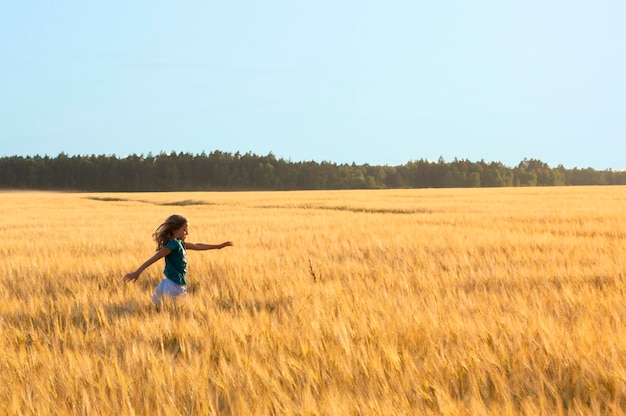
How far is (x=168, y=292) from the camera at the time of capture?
483cm

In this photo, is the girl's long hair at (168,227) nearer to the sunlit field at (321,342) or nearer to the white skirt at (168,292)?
the white skirt at (168,292)

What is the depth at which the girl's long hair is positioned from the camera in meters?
4.91

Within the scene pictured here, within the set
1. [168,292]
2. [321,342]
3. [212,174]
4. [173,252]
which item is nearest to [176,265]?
[173,252]

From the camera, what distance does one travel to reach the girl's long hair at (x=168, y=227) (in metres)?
4.91

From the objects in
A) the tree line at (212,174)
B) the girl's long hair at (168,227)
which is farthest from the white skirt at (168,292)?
the tree line at (212,174)

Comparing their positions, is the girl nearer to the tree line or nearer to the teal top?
the teal top

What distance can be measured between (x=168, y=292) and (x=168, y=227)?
55 cm

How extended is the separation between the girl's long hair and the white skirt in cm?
33

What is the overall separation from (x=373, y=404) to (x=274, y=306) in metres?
2.44

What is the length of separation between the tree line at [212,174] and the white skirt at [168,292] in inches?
3970

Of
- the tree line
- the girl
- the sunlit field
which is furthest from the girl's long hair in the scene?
the tree line

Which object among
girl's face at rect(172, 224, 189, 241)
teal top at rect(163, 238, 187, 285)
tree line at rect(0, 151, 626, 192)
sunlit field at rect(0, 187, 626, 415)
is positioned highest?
tree line at rect(0, 151, 626, 192)

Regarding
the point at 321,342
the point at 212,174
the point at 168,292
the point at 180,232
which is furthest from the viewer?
the point at 212,174

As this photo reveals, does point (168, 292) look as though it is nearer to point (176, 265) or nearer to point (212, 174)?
point (176, 265)
